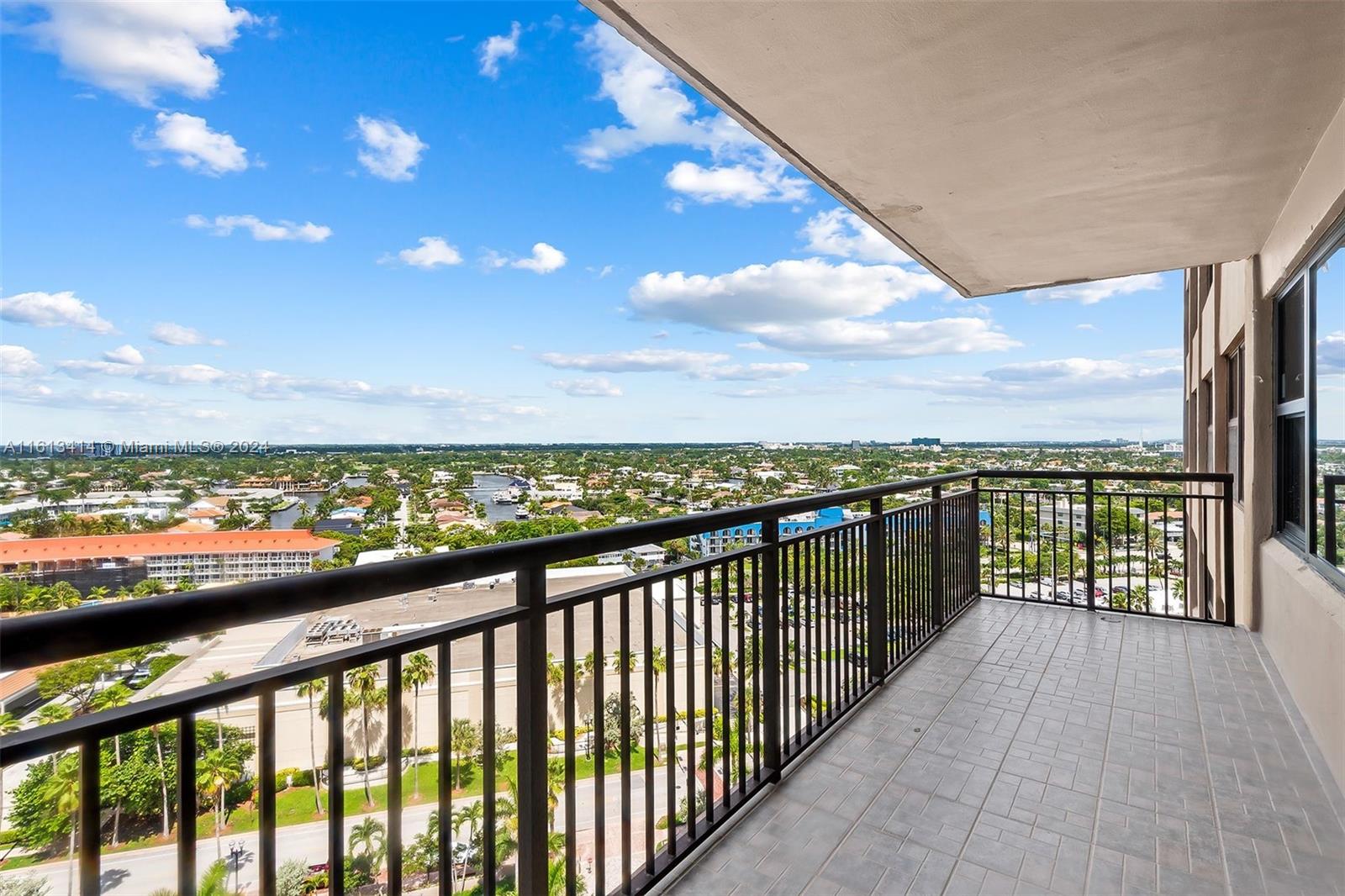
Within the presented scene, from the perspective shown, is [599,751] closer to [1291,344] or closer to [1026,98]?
[1026,98]

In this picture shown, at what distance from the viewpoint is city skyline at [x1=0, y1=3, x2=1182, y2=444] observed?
15.5 meters

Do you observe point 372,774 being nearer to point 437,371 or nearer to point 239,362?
point 239,362

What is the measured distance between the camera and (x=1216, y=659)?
3.54m

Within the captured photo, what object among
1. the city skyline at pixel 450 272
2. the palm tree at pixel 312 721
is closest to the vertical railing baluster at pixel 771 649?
the palm tree at pixel 312 721

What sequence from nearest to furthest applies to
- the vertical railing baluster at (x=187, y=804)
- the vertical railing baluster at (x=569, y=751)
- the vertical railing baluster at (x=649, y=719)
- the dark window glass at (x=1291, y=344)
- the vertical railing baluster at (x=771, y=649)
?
1. the vertical railing baluster at (x=187, y=804)
2. the vertical railing baluster at (x=569, y=751)
3. the vertical railing baluster at (x=649, y=719)
4. the vertical railing baluster at (x=771, y=649)
5. the dark window glass at (x=1291, y=344)

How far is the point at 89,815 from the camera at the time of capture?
2.60 feet

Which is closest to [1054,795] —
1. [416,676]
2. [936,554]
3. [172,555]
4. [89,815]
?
[936,554]

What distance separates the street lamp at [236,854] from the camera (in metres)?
1.04

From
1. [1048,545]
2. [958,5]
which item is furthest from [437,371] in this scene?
[958,5]

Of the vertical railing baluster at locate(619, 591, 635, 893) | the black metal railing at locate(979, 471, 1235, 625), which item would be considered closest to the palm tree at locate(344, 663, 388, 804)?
the vertical railing baluster at locate(619, 591, 635, 893)

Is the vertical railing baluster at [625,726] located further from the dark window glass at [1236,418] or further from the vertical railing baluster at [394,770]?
the dark window glass at [1236,418]

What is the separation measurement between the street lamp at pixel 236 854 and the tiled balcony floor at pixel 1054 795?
1.14m

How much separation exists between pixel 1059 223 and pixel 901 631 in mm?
2376

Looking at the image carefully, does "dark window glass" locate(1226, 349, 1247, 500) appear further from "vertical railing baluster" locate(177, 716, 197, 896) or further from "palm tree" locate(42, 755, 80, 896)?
"palm tree" locate(42, 755, 80, 896)
